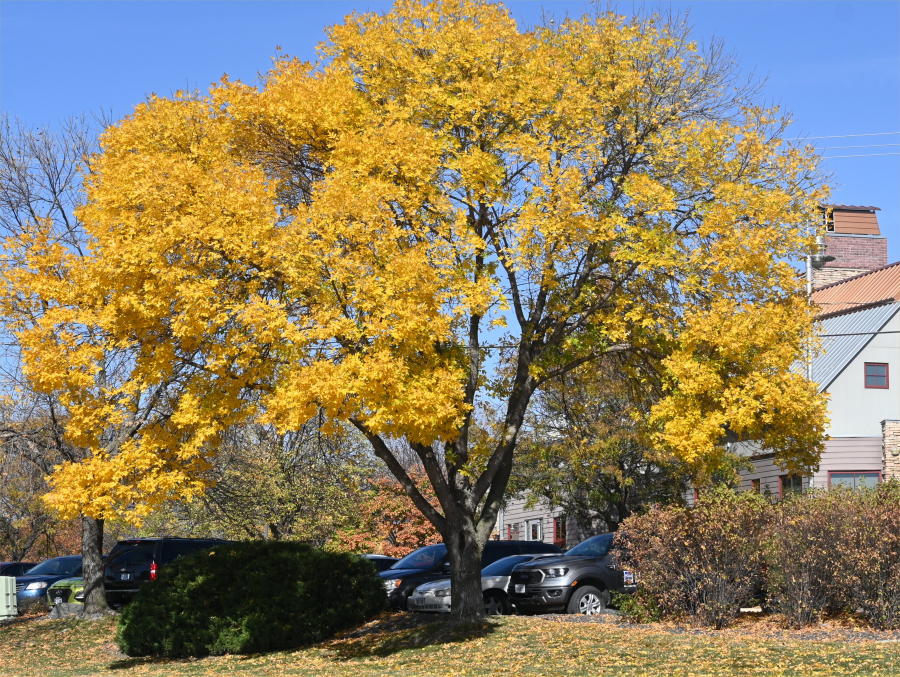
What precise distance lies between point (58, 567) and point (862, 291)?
23.7 metres

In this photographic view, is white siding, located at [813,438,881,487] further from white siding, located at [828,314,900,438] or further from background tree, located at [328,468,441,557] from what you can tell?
background tree, located at [328,468,441,557]

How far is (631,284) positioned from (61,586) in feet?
47.4

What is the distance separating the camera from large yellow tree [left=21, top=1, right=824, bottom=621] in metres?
12.0

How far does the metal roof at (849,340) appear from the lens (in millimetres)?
25422

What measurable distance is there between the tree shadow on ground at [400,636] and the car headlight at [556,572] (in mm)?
1986

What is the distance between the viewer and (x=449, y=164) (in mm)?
13492

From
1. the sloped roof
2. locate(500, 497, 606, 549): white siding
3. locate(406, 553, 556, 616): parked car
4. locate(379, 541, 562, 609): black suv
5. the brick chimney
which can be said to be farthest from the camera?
the brick chimney

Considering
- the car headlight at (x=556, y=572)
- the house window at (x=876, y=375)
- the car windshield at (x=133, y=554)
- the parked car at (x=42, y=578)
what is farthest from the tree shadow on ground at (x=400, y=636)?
the house window at (x=876, y=375)

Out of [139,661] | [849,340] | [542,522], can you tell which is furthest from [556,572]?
[542,522]

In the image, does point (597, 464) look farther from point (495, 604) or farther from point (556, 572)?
point (556, 572)

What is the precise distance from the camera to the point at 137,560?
20.2 metres

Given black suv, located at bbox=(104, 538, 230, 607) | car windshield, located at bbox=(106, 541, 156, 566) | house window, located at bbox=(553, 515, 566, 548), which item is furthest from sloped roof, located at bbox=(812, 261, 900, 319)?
car windshield, located at bbox=(106, 541, 156, 566)

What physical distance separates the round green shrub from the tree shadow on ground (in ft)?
1.59

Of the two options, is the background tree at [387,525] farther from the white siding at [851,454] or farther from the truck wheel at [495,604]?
the white siding at [851,454]
